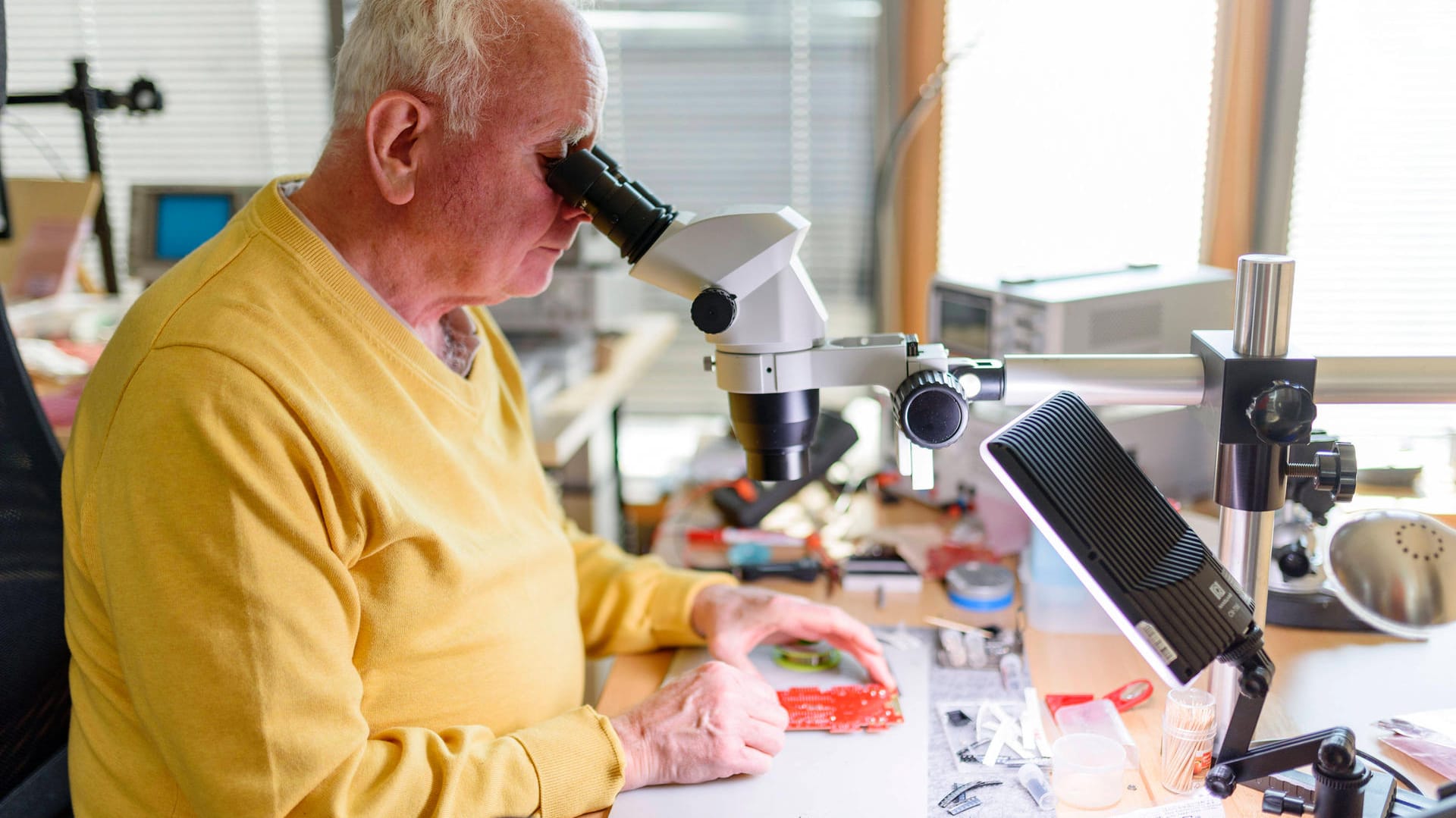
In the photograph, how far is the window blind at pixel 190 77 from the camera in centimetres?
290

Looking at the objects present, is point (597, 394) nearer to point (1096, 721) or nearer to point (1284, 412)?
point (1096, 721)

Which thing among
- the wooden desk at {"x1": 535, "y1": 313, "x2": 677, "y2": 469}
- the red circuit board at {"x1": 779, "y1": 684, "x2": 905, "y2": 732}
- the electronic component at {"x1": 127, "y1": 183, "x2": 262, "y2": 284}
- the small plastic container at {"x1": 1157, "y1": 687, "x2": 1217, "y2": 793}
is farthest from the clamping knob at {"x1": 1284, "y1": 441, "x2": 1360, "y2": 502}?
the electronic component at {"x1": 127, "y1": 183, "x2": 262, "y2": 284}

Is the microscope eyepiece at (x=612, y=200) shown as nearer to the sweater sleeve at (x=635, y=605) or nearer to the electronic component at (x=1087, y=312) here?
the sweater sleeve at (x=635, y=605)

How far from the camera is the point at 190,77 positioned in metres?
2.94

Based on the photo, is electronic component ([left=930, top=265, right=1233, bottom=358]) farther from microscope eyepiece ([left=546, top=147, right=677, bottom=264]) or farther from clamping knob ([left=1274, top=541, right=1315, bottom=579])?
microscope eyepiece ([left=546, top=147, right=677, bottom=264])

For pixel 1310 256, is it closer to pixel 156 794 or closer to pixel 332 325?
pixel 332 325

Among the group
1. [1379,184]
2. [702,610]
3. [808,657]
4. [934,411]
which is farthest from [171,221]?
[1379,184]

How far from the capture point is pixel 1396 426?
2.25 m

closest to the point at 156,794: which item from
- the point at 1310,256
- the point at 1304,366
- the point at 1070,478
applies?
the point at 1070,478

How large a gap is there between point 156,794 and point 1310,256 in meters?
2.33

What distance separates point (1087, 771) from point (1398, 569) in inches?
12.0

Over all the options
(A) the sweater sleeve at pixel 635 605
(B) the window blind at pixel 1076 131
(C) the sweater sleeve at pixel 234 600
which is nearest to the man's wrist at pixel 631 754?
(C) the sweater sleeve at pixel 234 600

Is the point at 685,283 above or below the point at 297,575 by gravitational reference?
above

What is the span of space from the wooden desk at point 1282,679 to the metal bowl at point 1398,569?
14 centimetres
